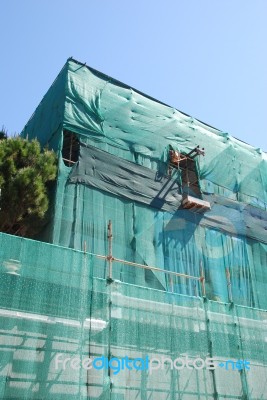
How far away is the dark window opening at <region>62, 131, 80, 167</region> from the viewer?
12.0 meters

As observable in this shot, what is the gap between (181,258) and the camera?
11891mm

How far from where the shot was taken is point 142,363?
734 centimetres

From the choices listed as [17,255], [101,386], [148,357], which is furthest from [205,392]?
[17,255]

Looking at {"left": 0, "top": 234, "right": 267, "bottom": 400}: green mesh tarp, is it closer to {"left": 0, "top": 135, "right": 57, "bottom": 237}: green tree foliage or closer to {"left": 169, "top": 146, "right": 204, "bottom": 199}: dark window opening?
{"left": 0, "top": 135, "right": 57, "bottom": 237}: green tree foliage

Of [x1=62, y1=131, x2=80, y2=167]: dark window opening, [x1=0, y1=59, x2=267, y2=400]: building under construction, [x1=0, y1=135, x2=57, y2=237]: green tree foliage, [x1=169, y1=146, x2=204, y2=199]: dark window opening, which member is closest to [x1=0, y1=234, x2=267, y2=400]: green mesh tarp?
[x1=0, y1=59, x2=267, y2=400]: building under construction

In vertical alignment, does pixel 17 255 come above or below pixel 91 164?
below

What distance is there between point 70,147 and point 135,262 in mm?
3679

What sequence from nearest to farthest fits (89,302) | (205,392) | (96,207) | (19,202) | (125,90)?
1. (89,302)
2. (205,392)
3. (19,202)
4. (96,207)
5. (125,90)

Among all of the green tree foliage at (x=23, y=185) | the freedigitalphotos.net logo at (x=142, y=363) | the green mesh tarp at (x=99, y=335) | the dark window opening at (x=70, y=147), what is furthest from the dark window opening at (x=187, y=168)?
the freedigitalphotos.net logo at (x=142, y=363)

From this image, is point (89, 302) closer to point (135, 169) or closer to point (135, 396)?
point (135, 396)

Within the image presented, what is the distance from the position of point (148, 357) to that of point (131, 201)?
17.1 feet

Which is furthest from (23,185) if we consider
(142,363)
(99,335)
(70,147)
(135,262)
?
(142,363)

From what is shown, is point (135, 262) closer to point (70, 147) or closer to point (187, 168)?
point (70, 147)

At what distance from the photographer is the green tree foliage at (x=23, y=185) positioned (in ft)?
32.7
